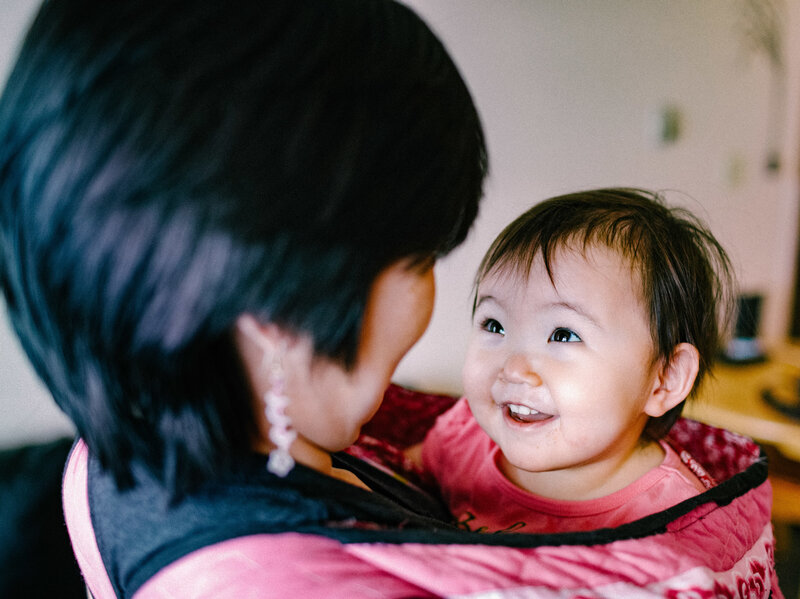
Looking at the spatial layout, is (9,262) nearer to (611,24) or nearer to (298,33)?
(298,33)

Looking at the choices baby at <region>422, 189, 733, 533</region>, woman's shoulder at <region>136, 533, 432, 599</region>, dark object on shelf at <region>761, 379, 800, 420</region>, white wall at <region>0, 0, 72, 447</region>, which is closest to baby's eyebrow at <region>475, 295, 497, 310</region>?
baby at <region>422, 189, 733, 533</region>

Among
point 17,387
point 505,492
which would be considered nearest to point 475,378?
point 505,492

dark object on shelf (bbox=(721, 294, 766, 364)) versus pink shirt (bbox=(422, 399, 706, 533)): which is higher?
dark object on shelf (bbox=(721, 294, 766, 364))

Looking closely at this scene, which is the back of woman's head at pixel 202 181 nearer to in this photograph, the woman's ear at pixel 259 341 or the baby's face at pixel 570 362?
the woman's ear at pixel 259 341

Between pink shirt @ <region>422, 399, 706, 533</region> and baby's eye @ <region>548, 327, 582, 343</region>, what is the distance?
0.24 m

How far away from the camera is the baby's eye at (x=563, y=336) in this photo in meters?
0.76

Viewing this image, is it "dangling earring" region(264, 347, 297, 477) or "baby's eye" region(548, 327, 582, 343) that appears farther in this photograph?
"baby's eye" region(548, 327, 582, 343)

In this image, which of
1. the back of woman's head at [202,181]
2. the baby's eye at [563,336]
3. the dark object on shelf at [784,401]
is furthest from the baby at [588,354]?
the dark object on shelf at [784,401]

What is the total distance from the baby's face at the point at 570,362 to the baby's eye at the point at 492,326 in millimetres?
23

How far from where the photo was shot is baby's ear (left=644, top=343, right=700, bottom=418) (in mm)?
804

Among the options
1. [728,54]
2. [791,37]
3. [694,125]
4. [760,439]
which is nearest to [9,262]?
[760,439]

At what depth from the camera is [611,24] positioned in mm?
1759

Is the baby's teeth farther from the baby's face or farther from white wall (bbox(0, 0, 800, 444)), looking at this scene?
white wall (bbox(0, 0, 800, 444))

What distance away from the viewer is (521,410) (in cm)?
78
